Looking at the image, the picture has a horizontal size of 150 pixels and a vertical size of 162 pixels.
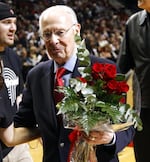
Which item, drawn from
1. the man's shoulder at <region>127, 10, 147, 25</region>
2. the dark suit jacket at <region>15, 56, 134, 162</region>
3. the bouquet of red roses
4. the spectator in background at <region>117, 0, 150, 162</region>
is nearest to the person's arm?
the dark suit jacket at <region>15, 56, 134, 162</region>

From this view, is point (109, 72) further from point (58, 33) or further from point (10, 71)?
point (10, 71)

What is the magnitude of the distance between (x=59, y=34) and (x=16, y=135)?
50 centimetres

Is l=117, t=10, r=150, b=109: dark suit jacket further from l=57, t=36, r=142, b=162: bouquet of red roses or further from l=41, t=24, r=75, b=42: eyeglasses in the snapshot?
l=57, t=36, r=142, b=162: bouquet of red roses

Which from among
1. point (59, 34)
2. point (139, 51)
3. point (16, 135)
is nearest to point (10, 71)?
point (139, 51)

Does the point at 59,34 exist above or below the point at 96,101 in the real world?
above

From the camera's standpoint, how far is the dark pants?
8.09 ft

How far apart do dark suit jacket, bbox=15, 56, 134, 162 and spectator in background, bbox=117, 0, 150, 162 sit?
27.2 inches

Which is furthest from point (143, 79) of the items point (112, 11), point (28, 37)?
point (112, 11)

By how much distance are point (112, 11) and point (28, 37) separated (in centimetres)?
633

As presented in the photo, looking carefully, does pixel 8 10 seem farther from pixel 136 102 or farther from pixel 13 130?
pixel 136 102

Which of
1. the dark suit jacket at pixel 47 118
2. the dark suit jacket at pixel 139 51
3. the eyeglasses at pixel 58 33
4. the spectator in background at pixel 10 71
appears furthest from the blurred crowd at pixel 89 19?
the eyeglasses at pixel 58 33

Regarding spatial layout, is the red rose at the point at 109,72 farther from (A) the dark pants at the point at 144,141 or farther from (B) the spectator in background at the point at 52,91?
(A) the dark pants at the point at 144,141

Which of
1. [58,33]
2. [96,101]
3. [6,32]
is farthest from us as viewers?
[6,32]

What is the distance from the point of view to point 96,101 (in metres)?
1.40
